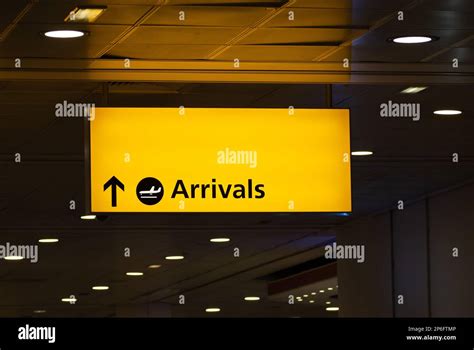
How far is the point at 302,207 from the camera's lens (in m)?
8.34

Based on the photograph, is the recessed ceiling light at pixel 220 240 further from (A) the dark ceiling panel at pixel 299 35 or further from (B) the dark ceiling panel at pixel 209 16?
(B) the dark ceiling panel at pixel 209 16

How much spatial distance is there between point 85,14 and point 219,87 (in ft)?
7.32

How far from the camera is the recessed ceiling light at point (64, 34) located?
8094mm

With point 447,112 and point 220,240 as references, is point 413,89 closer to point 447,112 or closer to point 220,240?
point 447,112

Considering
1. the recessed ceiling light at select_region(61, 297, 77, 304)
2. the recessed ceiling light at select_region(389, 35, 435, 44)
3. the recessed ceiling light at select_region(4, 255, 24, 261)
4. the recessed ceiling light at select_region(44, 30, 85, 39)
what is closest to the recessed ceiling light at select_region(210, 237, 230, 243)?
the recessed ceiling light at select_region(4, 255, 24, 261)

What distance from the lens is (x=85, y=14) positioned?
771 cm

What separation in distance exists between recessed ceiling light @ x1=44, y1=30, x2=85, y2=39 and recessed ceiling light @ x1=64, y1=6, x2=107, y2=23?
0.93 ft

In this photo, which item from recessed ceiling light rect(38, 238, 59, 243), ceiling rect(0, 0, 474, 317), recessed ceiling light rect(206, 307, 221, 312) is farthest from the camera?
recessed ceiling light rect(206, 307, 221, 312)

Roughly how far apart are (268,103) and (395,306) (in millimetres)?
7506

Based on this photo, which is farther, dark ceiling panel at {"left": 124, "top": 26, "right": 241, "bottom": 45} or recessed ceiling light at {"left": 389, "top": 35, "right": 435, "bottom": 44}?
recessed ceiling light at {"left": 389, "top": 35, "right": 435, "bottom": 44}

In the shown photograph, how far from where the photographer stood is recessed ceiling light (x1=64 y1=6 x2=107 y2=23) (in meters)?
7.57

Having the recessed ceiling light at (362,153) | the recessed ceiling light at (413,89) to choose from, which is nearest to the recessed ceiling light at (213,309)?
the recessed ceiling light at (362,153)

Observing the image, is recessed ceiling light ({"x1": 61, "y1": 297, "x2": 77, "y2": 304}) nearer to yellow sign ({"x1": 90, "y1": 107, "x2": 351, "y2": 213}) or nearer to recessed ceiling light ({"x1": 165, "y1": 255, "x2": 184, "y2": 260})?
recessed ceiling light ({"x1": 165, "y1": 255, "x2": 184, "y2": 260})

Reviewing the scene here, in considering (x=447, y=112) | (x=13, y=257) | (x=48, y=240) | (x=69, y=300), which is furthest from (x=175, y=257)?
(x=447, y=112)
